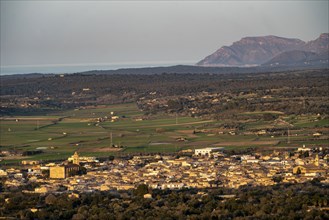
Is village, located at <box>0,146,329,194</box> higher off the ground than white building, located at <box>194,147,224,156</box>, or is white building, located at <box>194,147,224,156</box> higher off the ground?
village, located at <box>0,146,329,194</box>

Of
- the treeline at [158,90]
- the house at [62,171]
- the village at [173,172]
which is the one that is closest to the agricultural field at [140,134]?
the village at [173,172]

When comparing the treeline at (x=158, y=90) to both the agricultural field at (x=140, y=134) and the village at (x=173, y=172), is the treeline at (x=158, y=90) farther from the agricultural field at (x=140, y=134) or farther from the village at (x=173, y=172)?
the village at (x=173, y=172)

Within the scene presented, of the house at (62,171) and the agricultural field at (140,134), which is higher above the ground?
the house at (62,171)

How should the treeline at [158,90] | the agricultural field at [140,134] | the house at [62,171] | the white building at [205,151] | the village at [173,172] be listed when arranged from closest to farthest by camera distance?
the village at [173,172], the house at [62,171], the white building at [205,151], the agricultural field at [140,134], the treeline at [158,90]

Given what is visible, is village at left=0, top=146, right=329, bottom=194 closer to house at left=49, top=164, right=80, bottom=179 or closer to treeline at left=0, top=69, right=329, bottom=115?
house at left=49, top=164, right=80, bottom=179

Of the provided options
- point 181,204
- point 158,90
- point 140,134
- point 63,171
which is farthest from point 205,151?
point 158,90

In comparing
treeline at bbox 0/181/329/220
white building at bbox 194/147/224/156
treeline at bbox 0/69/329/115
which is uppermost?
treeline at bbox 0/181/329/220

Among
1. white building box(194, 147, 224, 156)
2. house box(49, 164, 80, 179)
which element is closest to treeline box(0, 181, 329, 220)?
house box(49, 164, 80, 179)
